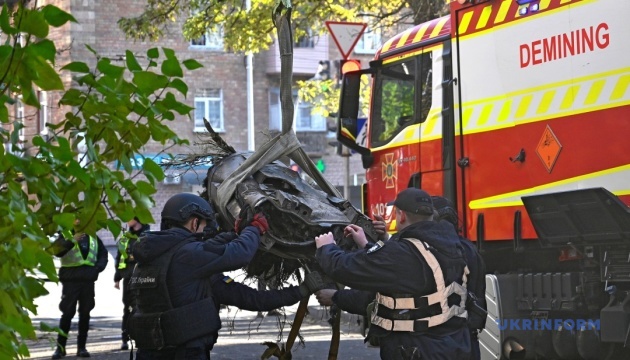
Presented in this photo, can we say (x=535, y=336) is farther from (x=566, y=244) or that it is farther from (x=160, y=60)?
(x=160, y=60)

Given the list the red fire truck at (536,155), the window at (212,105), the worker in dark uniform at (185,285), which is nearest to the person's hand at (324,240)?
the worker in dark uniform at (185,285)

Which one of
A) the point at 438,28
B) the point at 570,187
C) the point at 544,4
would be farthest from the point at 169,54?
the point at 438,28

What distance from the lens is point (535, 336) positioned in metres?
9.31

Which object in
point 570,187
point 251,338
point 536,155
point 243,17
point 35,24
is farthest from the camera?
point 243,17

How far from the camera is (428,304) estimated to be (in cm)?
602

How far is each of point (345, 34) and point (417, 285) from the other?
33.6 feet

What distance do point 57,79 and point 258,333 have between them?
38.1 ft

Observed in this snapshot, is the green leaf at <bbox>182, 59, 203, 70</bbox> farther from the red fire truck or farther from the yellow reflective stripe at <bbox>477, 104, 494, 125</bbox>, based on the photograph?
the yellow reflective stripe at <bbox>477, 104, 494, 125</bbox>

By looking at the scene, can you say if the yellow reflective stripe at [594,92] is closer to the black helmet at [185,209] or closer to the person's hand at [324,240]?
the person's hand at [324,240]

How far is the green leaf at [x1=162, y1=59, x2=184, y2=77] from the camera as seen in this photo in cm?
359

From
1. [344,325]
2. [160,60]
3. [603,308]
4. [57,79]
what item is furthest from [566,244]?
[344,325]

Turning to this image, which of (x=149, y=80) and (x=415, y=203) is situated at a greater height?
(x=149, y=80)

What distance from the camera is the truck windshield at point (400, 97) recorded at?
34.9 ft

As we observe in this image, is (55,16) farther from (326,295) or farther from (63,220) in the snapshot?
(326,295)
